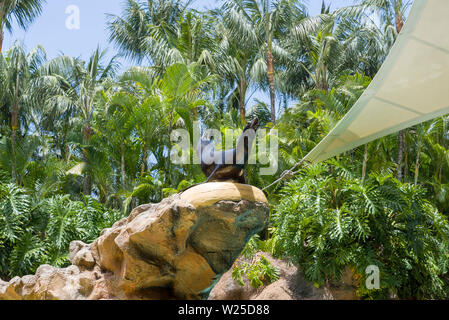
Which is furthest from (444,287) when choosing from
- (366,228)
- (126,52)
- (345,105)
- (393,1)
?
(126,52)

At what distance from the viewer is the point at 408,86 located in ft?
16.0

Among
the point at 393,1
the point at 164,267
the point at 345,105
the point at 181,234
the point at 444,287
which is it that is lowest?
the point at 444,287

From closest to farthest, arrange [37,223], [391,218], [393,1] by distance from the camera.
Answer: [391,218], [37,223], [393,1]

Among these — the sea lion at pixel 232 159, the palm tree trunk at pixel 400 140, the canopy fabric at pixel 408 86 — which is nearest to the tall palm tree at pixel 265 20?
the palm tree trunk at pixel 400 140

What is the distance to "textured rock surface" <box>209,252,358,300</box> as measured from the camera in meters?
7.89

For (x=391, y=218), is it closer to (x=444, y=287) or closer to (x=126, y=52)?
(x=444, y=287)

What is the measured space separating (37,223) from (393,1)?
845 centimetres

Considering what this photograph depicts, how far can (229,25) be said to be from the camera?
12.5 m

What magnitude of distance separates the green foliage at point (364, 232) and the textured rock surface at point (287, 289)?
35cm

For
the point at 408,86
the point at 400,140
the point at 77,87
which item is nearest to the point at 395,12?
the point at 400,140

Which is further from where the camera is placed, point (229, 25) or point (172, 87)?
point (229, 25)

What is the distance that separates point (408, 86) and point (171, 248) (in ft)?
9.42

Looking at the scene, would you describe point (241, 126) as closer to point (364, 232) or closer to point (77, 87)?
point (364, 232)
